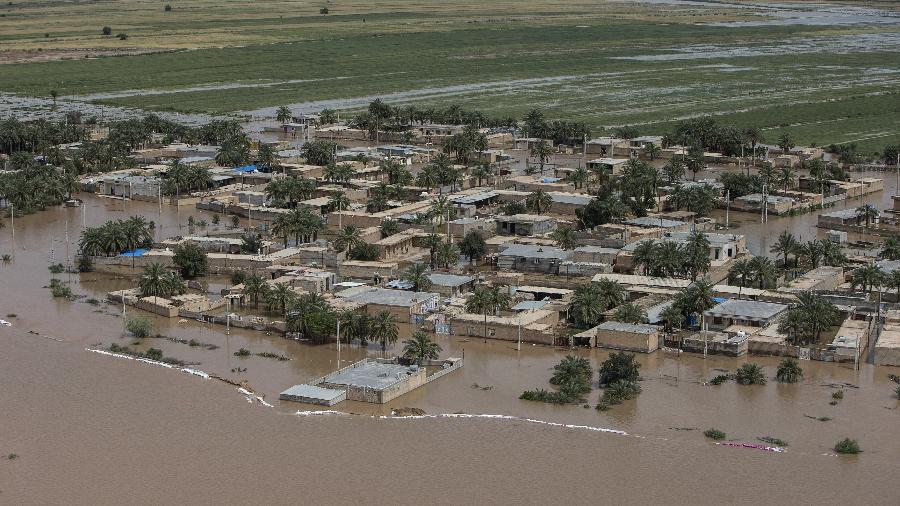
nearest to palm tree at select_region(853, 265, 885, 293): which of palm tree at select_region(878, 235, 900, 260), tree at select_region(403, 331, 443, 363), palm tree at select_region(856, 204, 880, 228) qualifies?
palm tree at select_region(878, 235, 900, 260)

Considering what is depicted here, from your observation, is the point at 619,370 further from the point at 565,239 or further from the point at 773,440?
the point at 565,239

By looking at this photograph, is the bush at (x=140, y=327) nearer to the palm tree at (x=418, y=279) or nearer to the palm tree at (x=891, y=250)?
the palm tree at (x=418, y=279)

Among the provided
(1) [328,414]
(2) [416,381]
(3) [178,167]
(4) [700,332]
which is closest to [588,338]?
(4) [700,332]

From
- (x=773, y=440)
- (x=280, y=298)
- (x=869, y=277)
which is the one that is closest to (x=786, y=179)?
(x=869, y=277)

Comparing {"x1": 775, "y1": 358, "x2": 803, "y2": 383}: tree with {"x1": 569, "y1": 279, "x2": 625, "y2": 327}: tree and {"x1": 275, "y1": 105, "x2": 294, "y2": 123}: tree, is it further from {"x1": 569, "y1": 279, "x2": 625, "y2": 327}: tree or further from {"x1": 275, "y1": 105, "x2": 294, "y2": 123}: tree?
{"x1": 275, "y1": 105, "x2": 294, "y2": 123}: tree

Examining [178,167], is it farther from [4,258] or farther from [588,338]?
[588,338]

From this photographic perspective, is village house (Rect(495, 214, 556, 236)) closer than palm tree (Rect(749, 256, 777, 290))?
No

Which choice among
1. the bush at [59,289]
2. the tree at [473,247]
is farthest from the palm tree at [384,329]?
the bush at [59,289]
